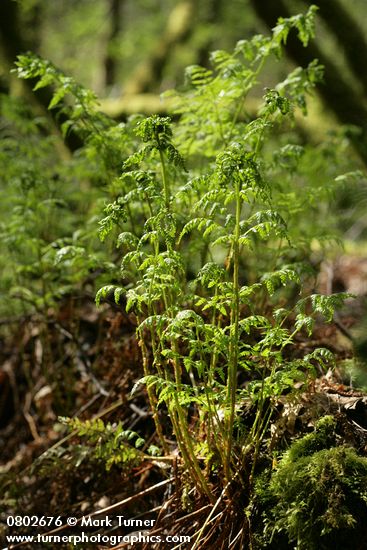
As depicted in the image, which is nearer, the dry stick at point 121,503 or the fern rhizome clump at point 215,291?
the fern rhizome clump at point 215,291

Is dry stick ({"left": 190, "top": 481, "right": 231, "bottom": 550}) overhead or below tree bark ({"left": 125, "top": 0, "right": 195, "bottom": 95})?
below

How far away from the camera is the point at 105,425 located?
294 centimetres

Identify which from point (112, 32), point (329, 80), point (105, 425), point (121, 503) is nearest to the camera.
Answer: point (121, 503)

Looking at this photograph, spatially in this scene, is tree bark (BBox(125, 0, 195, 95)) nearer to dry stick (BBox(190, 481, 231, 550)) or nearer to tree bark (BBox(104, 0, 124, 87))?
tree bark (BBox(104, 0, 124, 87))

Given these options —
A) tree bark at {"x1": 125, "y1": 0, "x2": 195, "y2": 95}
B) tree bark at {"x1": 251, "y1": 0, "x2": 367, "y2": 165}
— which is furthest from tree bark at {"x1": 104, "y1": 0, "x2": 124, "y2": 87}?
tree bark at {"x1": 251, "y1": 0, "x2": 367, "y2": 165}

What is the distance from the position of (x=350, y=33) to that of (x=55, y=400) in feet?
12.6

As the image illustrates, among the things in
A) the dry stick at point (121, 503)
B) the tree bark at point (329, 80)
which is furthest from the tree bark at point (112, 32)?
the dry stick at point (121, 503)

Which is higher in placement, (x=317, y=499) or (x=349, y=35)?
(x=349, y=35)

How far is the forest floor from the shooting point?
2.19 metres

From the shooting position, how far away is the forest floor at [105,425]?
7.17 ft

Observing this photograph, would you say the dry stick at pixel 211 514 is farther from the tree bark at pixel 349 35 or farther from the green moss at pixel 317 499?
the tree bark at pixel 349 35

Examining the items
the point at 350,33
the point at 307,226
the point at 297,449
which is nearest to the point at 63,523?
the point at 297,449

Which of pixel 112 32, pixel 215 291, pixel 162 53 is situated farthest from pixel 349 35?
pixel 112 32

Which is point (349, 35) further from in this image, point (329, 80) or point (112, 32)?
point (112, 32)
